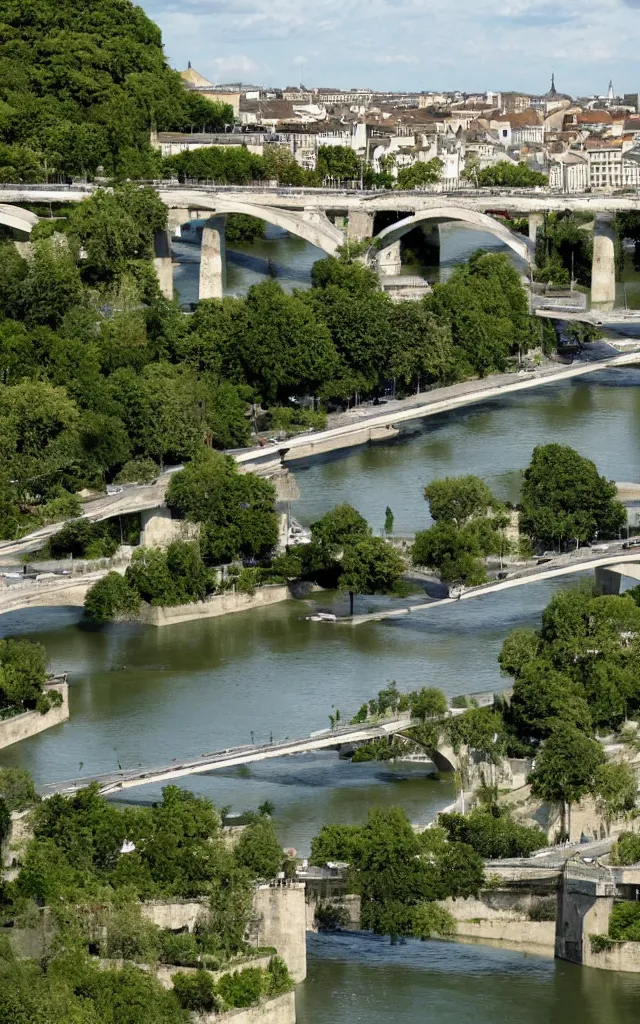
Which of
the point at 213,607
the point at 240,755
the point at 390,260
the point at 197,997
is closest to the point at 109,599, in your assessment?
the point at 213,607

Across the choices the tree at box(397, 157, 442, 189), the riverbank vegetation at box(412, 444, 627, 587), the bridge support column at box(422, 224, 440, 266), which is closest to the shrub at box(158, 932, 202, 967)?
the riverbank vegetation at box(412, 444, 627, 587)

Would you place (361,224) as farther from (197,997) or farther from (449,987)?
(197,997)

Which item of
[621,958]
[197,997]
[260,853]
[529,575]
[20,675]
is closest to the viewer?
[197,997]

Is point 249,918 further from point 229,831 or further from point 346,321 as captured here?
point 346,321

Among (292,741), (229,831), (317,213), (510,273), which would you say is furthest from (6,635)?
(317,213)

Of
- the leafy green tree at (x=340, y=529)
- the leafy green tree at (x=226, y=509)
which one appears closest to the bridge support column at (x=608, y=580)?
the leafy green tree at (x=340, y=529)

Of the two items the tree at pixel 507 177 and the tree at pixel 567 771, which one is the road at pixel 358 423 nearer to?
the tree at pixel 567 771

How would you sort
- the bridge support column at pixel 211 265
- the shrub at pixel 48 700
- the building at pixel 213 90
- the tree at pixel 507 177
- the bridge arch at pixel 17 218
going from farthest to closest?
Result: the building at pixel 213 90 < the tree at pixel 507 177 < the bridge support column at pixel 211 265 < the bridge arch at pixel 17 218 < the shrub at pixel 48 700
